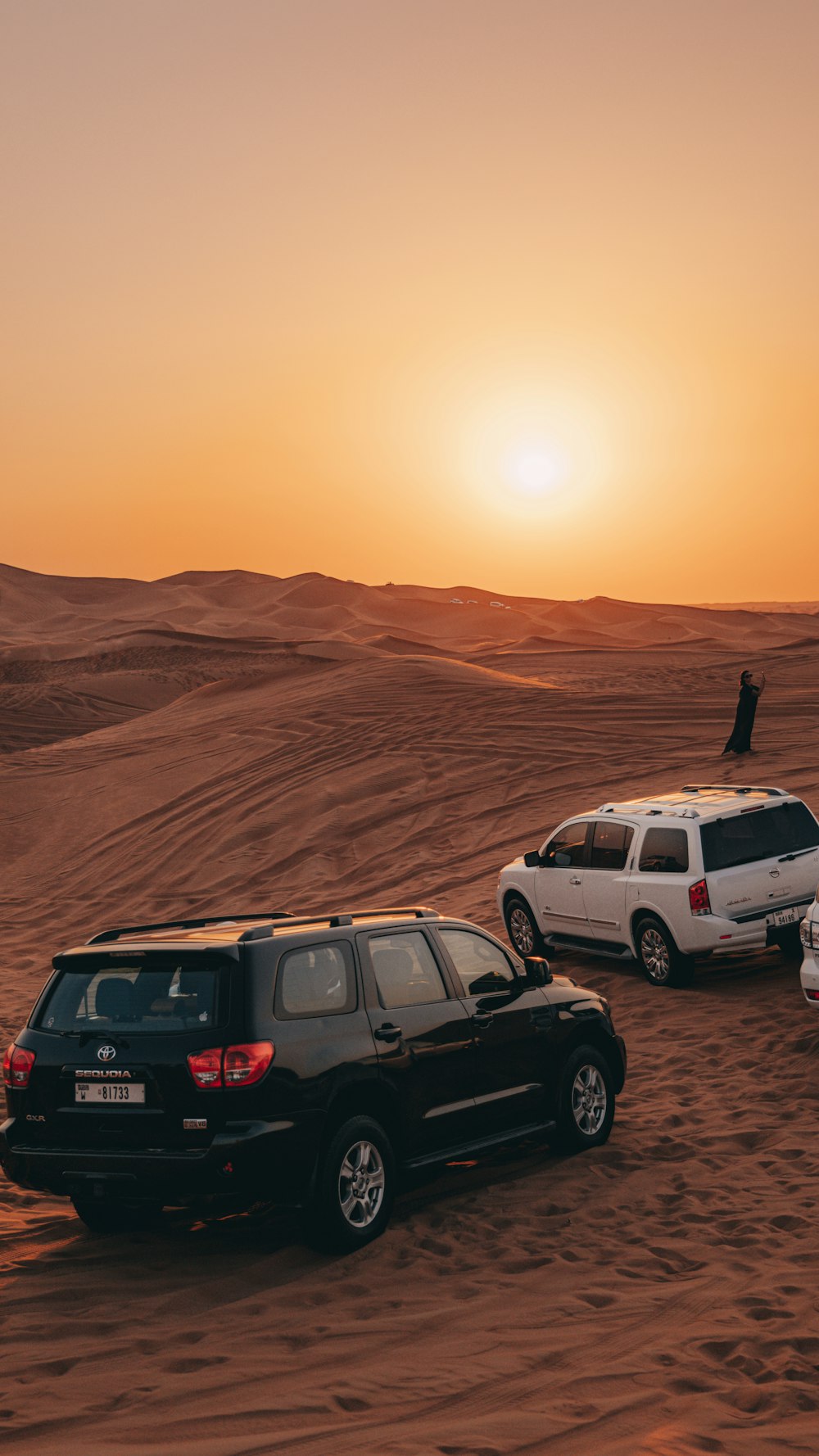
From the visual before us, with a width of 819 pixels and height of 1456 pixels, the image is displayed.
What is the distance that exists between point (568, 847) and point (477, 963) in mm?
6435

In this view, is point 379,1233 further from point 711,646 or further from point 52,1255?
point 711,646

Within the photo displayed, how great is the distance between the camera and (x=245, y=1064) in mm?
6699

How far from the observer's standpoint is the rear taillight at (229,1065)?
6677 mm

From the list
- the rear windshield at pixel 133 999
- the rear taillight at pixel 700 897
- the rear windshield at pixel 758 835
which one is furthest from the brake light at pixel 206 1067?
the rear windshield at pixel 758 835

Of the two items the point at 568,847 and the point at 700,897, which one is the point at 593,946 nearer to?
the point at 568,847

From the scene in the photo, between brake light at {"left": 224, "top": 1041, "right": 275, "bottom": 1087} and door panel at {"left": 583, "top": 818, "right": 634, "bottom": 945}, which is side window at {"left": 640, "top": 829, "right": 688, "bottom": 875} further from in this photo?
brake light at {"left": 224, "top": 1041, "right": 275, "bottom": 1087}

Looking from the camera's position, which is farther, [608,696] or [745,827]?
[608,696]

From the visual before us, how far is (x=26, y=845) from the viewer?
27.4 metres

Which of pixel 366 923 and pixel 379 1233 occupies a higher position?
pixel 366 923

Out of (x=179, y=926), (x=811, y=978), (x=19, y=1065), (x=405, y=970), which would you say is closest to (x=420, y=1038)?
(x=405, y=970)

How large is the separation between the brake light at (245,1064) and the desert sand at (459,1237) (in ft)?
3.22

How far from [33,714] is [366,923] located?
54.8m

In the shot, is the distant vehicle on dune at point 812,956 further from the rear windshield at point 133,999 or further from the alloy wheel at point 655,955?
the rear windshield at point 133,999

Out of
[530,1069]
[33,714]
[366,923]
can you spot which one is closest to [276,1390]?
[366,923]
